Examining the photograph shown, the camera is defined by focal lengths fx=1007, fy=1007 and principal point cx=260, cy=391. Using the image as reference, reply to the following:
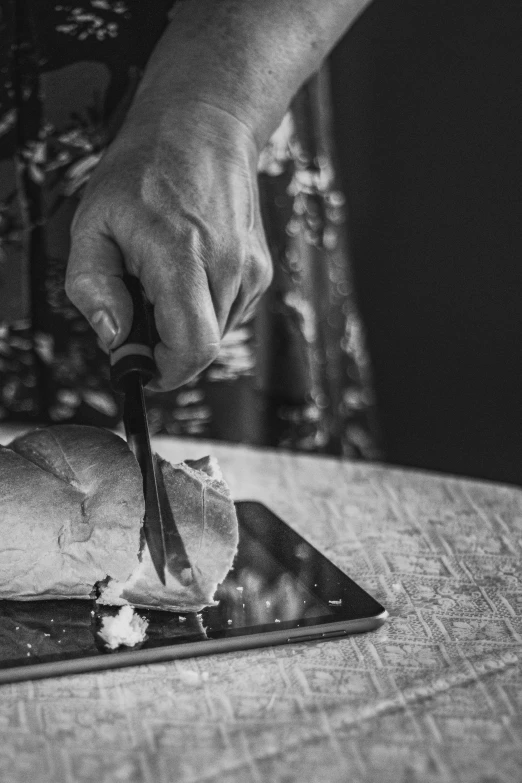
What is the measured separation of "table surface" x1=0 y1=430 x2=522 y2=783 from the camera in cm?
64

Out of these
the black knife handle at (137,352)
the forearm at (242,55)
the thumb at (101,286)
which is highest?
the forearm at (242,55)

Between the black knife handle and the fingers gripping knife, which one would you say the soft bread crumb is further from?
the black knife handle

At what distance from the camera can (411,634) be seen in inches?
32.8

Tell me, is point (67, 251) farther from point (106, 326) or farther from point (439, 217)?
point (439, 217)

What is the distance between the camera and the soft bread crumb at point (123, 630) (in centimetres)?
79

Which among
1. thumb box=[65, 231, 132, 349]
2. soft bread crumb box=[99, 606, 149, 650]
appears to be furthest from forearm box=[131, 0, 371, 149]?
soft bread crumb box=[99, 606, 149, 650]

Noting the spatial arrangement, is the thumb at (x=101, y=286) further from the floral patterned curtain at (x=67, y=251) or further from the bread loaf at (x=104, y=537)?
the floral patterned curtain at (x=67, y=251)

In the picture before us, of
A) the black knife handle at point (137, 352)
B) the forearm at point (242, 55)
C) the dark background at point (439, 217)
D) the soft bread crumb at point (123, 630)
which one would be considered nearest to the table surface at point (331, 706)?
the soft bread crumb at point (123, 630)

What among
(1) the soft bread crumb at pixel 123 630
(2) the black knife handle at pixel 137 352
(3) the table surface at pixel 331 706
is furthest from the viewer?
(2) the black knife handle at pixel 137 352

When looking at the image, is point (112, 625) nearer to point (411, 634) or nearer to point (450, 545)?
point (411, 634)

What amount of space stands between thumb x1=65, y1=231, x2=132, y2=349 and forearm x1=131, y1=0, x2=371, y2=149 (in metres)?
0.19

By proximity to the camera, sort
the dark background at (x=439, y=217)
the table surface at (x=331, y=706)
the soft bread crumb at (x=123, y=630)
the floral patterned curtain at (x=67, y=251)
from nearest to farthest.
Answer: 1. the table surface at (x=331, y=706)
2. the soft bread crumb at (x=123, y=630)
3. the floral patterned curtain at (x=67, y=251)
4. the dark background at (x=439, y=217)

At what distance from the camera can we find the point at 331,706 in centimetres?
71

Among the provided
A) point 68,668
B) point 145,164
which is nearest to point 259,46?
point 145,164
